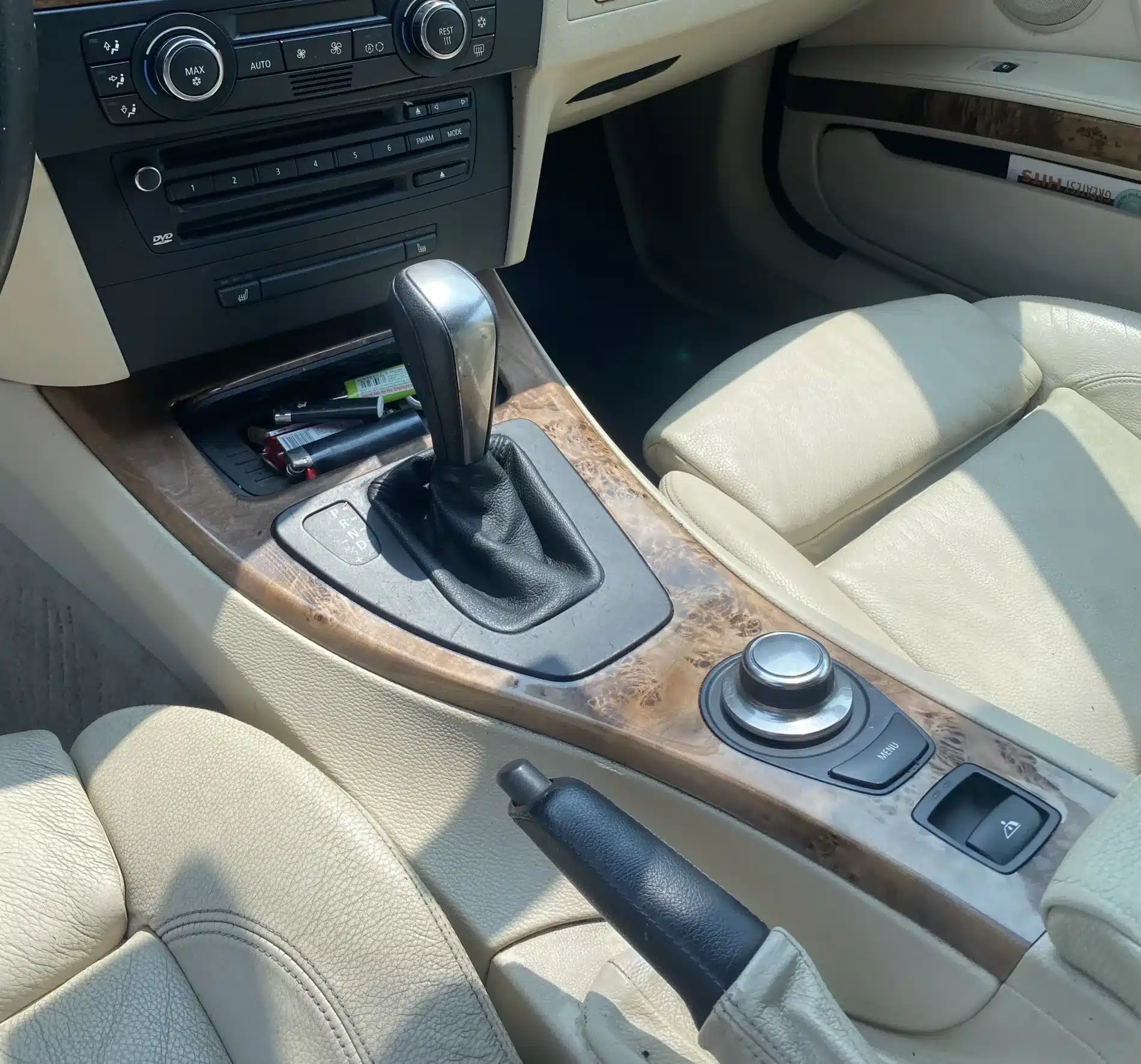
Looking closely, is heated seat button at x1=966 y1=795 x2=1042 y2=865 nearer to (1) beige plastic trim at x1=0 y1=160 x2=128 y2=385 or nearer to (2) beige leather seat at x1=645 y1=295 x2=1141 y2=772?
Answer: (2) beige leather seat at x1=645 y1=295 x2=1141 y2=772

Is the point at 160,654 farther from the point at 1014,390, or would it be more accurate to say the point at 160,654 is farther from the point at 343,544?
the point at 1014,390

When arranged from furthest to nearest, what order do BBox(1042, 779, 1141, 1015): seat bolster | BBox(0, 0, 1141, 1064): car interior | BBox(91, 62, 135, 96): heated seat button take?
BBox(91, 62, 135, 96): heated seat button, BBox(0, 0, 1141, 1064): car interior, BBox(1042, 779, 1141, 1015): seat bolster

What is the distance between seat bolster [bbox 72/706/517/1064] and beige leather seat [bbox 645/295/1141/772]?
1.38ft

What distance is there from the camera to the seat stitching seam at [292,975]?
2.21 ft

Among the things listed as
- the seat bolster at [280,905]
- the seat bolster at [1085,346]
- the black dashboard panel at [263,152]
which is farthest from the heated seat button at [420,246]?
the seat bolster at [1085,346]

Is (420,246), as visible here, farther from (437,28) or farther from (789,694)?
(789,694)

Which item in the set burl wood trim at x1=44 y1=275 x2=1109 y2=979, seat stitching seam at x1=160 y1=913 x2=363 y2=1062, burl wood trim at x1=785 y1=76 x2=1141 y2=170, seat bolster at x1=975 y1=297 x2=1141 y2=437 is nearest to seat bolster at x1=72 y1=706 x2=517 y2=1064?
seat stitching seam at x1=160 y1=913 x2=363 y2=1062

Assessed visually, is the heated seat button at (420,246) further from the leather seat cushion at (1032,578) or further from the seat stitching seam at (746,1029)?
the seat stitching seam at (746,1029)

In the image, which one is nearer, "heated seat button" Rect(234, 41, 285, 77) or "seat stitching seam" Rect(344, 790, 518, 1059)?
"seat stitching seam" Rect(344, 790, 518, 1059)

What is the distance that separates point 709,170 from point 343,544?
1.48 meters

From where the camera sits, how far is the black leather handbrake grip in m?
0.53

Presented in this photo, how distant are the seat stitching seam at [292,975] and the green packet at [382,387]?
54 cm

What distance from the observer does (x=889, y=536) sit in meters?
1.13

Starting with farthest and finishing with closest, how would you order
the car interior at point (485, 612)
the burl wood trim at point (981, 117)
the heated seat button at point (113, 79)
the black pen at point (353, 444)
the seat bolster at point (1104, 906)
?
the burl wood trim at point (981, 117)
the black pen at point (353, 444)
the heated seat button at point (113, 79)
the car interior at point (485, 612)
the seat bolster at point (1104, 906)
